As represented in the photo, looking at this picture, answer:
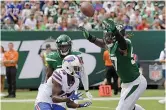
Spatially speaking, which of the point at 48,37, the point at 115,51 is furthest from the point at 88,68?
the point at 115,51

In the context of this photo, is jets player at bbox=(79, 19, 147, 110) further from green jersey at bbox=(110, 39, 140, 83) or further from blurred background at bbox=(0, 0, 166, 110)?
blurred background at bbox=(0, 0, 166, 110)

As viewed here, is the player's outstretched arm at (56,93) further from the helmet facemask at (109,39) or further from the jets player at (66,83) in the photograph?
the helmet facemask at (109,39)

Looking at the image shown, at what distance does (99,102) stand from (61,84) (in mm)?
6488

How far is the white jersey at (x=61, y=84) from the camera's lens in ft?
21.7

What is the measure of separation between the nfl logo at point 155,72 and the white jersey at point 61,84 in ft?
30.9

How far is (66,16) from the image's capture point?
1681 centimetres

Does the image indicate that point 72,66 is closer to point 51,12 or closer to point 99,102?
point 99,102

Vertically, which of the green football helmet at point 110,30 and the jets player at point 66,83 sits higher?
the green football helmet at point 110,30

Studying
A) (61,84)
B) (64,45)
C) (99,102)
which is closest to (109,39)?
(64,45)

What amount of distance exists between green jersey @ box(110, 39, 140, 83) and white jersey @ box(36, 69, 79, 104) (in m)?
0.93

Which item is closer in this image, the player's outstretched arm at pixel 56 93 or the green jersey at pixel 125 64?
the player's outstretched arm at pixel 56 93

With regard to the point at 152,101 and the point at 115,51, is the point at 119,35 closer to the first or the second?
the point at 115,51

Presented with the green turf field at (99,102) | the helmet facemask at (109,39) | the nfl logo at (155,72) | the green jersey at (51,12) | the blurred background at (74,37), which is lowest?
the green turf field at (99,102)

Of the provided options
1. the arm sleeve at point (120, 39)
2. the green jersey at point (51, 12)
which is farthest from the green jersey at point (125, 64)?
the green jersey at point (51, 12)
